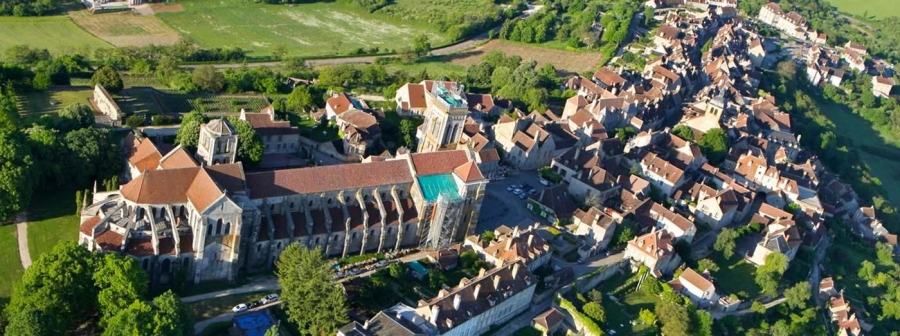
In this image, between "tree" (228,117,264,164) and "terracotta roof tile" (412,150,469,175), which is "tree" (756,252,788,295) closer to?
"terracotta roof tile" (412,150,469,175)

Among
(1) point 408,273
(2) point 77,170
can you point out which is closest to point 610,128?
(1) point 408,273

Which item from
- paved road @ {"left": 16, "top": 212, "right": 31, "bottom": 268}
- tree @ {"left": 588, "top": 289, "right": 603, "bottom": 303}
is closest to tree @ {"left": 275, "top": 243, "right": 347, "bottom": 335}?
paved road @ {"left": 16, "top": 212, "right": 31, "bottom": 268}

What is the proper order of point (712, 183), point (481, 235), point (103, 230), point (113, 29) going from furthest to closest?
point (113, 29), point (712, 183), point (481, 235), point (103, 230)

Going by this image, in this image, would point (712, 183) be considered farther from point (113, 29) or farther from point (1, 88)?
point (113, 29)

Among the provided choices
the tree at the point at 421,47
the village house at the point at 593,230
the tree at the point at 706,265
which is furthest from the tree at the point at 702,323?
the tree at the point at 421,47

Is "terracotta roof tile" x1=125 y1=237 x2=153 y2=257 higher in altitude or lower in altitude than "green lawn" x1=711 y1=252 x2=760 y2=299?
higher

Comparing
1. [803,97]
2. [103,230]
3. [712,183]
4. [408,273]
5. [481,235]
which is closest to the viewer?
[103,230]

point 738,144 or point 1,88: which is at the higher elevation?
point 738,144

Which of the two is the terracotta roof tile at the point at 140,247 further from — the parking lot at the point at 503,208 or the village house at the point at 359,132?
the parking lot at the point at 503,208

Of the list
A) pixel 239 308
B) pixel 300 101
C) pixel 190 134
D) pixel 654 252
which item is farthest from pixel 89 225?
pixel 654 252
